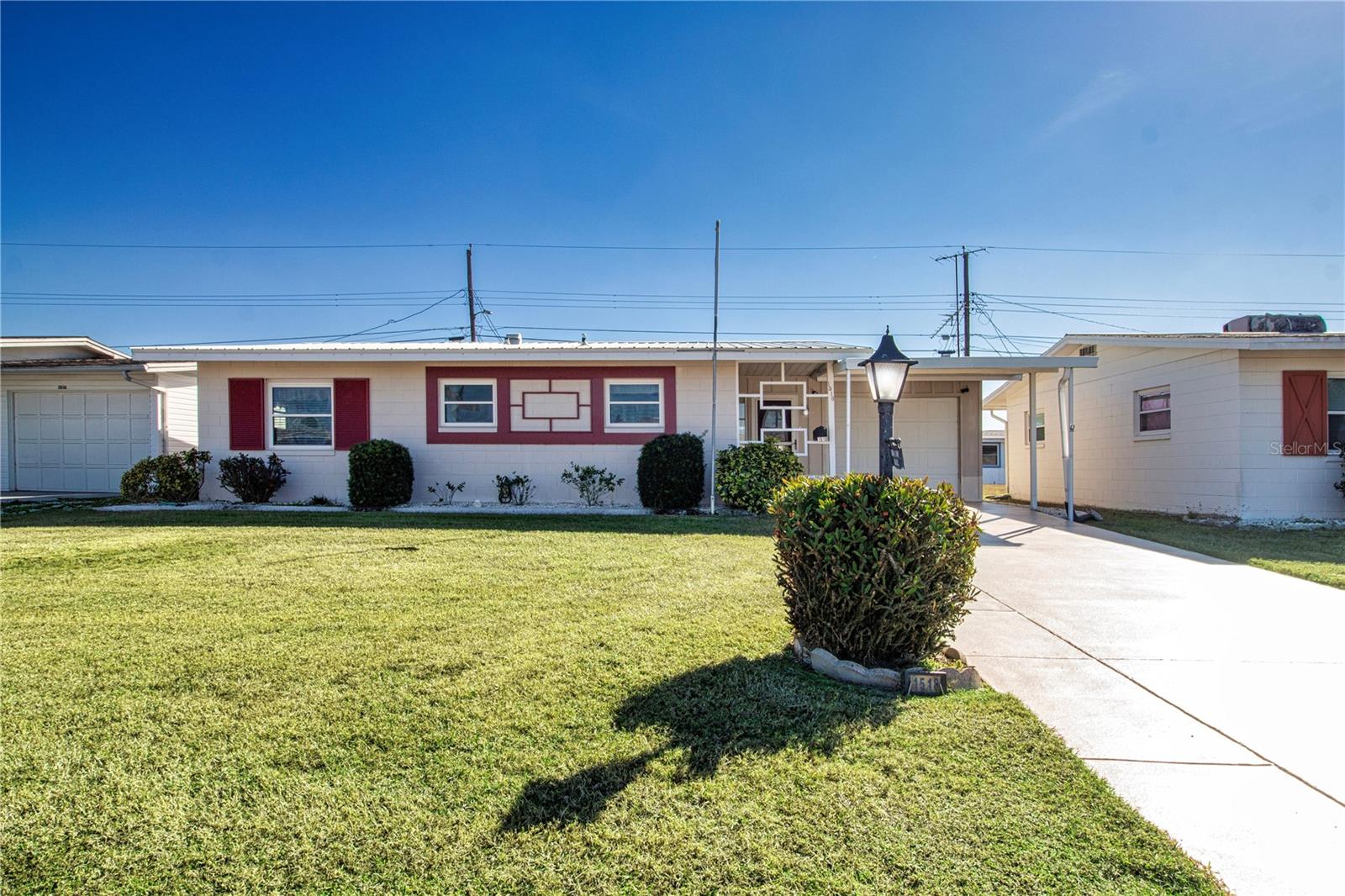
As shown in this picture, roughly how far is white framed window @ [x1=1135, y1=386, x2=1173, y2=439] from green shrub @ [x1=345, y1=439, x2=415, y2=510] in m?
14.4

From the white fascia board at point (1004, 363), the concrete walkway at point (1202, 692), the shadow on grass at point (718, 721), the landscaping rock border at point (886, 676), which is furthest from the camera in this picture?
the white fascia board at point (1004, 363)

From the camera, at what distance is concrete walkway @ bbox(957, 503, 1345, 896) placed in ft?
6.77

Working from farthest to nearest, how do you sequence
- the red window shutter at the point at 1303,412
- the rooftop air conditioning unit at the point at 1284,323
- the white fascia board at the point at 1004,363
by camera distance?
the rooftop air conditioning unit at the point at 1284,323 → the white fascia board at the point at 1004,363 → the red window shutter at the point at 1303,412

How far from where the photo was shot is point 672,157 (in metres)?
14.6

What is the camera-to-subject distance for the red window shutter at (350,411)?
39.5 feet

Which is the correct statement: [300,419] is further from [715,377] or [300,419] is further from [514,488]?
[715,377]

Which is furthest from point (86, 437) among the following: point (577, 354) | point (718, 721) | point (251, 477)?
point (718, 721)

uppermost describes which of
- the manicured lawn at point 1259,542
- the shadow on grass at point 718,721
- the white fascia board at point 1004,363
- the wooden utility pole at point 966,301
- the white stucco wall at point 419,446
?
the wooden utility pole at point 966,301

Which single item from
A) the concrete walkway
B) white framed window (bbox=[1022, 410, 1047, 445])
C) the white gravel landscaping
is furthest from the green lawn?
white framed window (bbox=[1022, 410, 1047, 445])

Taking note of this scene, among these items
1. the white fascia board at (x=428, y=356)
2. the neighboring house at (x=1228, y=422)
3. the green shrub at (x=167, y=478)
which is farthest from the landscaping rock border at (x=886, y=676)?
the green shrub at (x=167, y=478)

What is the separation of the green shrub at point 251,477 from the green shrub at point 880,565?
11.4 metres

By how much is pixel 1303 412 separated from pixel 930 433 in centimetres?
596

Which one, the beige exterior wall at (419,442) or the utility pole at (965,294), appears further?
the utility pole at (965,294)

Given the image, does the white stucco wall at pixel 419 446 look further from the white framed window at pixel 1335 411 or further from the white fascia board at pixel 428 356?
the white framed window at pixel 1335 411
